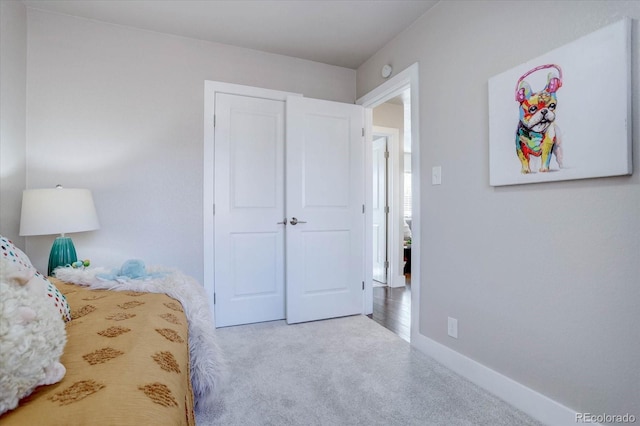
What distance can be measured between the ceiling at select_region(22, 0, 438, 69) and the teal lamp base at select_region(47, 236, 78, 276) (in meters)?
1.69

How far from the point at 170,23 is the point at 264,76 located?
842 millimetres

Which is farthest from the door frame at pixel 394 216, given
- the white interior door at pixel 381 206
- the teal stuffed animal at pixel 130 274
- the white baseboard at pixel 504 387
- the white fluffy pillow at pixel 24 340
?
the white fluffy pillow at pixel 24 340

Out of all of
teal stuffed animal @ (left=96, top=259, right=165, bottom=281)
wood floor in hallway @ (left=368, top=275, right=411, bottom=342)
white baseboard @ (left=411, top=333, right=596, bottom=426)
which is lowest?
wood floor in hallway @ (left=368, top=275, right=411, bottom=342)

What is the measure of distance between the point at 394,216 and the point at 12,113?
13.1 feet

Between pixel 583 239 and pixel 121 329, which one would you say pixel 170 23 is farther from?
pixel 583 239

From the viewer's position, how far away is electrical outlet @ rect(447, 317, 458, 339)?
6.77 ft

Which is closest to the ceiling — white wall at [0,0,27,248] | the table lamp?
white wall at [0,0,27,248]

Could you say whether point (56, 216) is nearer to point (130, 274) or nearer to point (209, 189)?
point (130, 274)

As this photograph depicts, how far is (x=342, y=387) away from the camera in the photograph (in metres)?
1.84

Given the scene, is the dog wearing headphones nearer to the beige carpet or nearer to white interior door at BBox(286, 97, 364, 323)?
the beige carpet

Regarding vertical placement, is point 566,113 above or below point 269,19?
below

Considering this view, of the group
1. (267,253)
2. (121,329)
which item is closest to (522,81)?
(121,329)

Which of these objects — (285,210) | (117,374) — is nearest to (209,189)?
(285,210)

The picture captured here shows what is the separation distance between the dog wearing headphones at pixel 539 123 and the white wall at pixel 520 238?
13 cm
